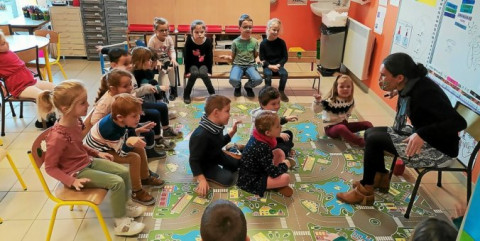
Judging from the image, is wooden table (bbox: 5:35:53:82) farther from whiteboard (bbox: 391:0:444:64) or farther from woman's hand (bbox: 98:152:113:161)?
whiteboard (bbox: 391:0:444:64)

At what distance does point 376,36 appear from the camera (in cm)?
522

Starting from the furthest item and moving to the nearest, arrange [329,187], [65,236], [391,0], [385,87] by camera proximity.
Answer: [391,0], [329,187], [385,87], [65,236]

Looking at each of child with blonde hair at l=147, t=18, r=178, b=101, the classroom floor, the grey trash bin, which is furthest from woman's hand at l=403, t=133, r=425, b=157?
the grey trash bin

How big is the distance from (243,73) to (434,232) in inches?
163

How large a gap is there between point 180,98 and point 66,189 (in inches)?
113

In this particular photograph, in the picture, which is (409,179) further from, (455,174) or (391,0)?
(391,0)

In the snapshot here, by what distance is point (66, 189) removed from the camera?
7.95 ft

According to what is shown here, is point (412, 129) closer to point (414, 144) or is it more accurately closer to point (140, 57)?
point (414, 144)

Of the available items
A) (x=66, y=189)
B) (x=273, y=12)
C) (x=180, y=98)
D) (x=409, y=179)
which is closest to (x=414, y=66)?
(x=409, y=179)

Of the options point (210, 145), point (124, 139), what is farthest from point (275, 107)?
point (124, 139)

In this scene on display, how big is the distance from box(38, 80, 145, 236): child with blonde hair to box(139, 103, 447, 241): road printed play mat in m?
0.41

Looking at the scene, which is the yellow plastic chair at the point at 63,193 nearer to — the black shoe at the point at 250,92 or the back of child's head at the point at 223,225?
the back of child's head at the point at 223,225

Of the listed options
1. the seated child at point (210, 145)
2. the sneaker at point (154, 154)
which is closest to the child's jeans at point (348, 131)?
the seated child at point (210, 145)

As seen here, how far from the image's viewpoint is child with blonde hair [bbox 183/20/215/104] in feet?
16.3
